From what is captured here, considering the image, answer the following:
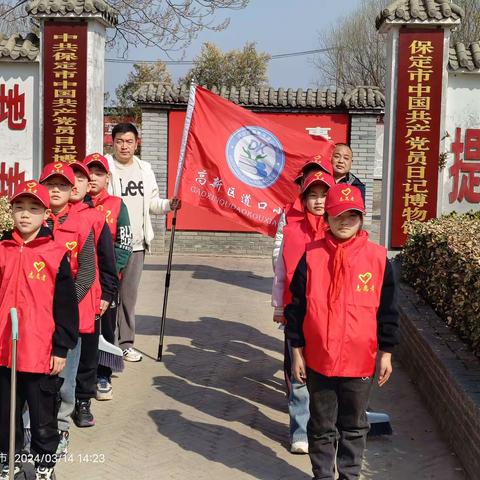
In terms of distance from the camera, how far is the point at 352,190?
3.98m

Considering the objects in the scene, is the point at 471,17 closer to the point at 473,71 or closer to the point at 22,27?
the point at 22,27

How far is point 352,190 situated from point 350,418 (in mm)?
1134

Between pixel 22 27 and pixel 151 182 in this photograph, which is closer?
pixel 151 182

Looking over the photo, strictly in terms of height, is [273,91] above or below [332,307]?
above

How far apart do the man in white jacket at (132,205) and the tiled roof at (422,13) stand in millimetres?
3750

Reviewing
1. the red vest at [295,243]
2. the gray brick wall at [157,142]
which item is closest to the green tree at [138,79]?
the gray brick wall at [157,142]

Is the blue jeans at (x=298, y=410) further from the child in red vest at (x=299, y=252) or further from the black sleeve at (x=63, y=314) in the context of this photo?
the black sleeve at (x=63, y=314)

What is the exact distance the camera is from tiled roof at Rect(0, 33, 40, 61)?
376 inches

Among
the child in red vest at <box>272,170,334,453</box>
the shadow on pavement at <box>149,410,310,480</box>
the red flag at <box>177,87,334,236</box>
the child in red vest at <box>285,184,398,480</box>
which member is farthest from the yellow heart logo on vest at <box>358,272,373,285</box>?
the red flag at <box>177,87,334,236</box>

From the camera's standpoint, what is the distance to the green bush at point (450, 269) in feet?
17.6

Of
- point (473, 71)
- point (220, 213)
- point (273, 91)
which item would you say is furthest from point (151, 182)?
point (273, 91)

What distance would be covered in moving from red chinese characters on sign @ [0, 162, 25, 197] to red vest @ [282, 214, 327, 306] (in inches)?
230

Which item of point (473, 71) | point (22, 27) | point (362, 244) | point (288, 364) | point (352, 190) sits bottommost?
point (288, 364)

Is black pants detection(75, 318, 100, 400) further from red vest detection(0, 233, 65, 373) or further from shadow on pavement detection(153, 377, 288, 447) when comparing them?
red vest detection(0, 233, 65, 373)
